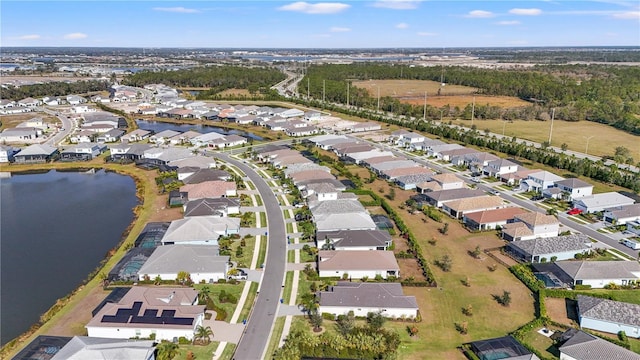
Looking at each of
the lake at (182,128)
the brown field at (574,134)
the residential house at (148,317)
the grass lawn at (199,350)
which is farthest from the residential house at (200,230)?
the brown field at (574,134)

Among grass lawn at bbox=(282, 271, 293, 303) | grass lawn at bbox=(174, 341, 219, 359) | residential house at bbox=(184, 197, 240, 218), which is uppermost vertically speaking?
residential house at bbox=(184, 197, 240, 218)

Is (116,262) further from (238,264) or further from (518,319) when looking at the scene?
(518,319)

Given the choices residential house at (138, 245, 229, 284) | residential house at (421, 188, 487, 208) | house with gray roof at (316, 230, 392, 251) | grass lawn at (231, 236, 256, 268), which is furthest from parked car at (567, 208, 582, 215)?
residential house at (138, 245, 229, 284)

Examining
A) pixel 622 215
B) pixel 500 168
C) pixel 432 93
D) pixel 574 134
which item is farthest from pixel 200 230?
pixel 432 93

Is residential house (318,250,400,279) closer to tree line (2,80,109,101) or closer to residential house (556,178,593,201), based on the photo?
residential house (556,178,593,201)

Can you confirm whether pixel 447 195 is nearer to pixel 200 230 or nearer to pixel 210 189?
pixel 210 189

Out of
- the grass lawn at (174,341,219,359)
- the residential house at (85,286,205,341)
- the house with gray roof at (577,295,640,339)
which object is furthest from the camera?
the house with gray roof at (577,295,640,339)
